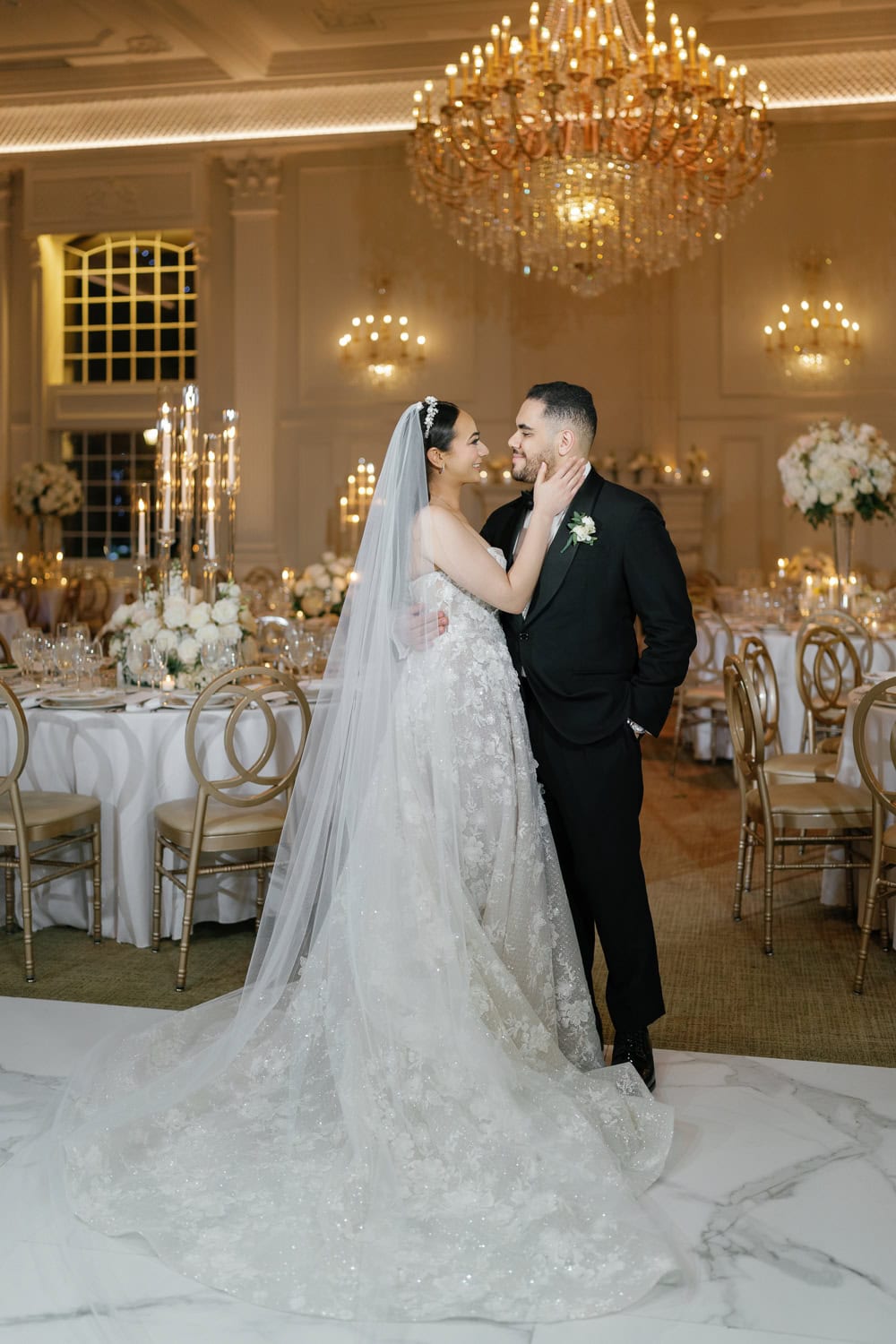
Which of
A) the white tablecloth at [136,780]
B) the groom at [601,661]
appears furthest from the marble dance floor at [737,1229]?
the white tablecloth at [136,780]

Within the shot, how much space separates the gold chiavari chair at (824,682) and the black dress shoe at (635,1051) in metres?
2.28

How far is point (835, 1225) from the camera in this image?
2646 millimetres

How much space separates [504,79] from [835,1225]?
708cm

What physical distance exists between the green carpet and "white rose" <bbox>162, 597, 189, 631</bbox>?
3.82 ft

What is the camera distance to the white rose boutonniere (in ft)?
10.2

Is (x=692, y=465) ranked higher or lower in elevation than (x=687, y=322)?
lower

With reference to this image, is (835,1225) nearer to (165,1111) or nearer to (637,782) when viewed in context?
(637,782)

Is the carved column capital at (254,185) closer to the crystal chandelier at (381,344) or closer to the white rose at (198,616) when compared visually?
the crystal chandelier at (381,344)

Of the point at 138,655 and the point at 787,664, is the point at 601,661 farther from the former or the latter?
Answer: the point at 787,664

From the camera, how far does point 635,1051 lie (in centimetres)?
323

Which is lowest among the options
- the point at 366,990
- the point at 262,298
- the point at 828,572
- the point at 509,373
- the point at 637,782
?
the point at 366,990

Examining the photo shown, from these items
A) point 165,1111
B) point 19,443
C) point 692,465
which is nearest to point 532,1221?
point 165,1111

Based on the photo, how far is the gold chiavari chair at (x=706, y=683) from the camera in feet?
25.3

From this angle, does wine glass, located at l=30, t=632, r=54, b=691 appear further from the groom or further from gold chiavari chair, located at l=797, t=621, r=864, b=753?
gold chiavari chair, located at l=797, t=621, r=864, b=753
